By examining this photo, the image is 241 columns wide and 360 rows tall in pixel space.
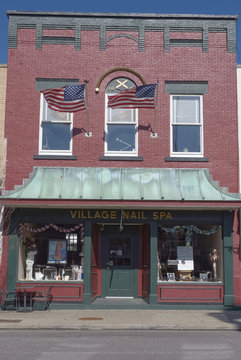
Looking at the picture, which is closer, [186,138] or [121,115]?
[186,138]

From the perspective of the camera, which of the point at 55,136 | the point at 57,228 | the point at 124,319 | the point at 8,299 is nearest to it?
the point at 124,319

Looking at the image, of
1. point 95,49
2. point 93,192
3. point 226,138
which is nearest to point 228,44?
point 226,138

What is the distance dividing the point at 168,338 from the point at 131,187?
558cm

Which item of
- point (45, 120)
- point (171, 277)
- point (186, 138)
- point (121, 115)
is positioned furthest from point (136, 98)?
point (171, 277)

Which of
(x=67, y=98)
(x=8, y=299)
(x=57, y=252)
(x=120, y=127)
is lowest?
(x=8, y=299)

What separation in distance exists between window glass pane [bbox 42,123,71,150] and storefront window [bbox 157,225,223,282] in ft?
14.1

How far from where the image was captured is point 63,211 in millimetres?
15102

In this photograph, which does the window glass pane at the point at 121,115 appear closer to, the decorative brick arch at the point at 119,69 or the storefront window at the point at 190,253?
the decorative brick arch at the point at 119,69

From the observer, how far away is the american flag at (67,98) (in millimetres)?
15057

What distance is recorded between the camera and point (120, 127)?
16.1m

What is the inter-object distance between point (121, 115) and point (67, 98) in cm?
215

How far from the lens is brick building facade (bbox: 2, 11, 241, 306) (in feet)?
48.8

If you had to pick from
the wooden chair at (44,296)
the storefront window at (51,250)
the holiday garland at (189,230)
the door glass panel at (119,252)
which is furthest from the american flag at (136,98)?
the wooden chair at (44,296)

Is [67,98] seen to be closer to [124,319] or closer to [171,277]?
[171,277]
